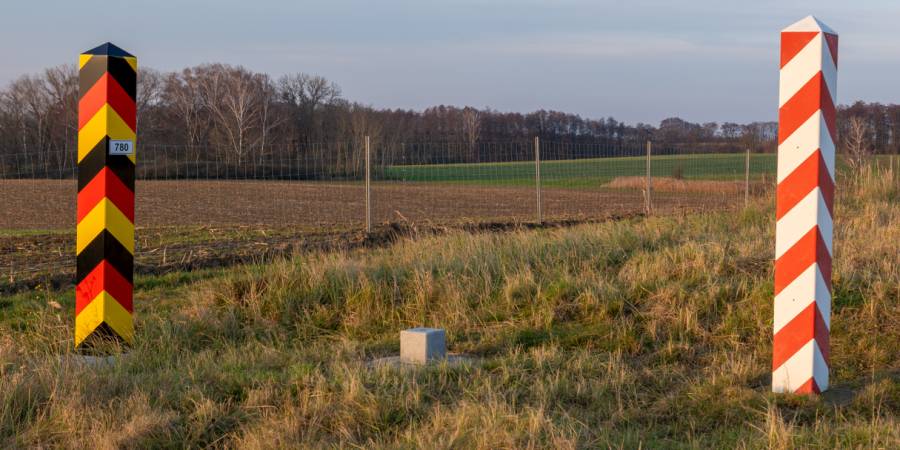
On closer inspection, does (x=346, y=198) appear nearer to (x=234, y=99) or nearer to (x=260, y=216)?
(x=260, y=216)

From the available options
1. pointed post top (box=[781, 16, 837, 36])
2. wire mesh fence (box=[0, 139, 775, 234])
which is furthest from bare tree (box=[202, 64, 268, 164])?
pointed post top (box=[781, 16, 837, 36])

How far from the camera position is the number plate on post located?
5.43m

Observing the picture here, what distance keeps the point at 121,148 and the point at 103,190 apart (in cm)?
29

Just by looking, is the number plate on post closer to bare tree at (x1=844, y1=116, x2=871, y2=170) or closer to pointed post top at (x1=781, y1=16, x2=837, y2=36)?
pointed post top at (x1=781, y1=16, x2=837, y2=36)

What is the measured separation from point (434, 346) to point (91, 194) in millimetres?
2425

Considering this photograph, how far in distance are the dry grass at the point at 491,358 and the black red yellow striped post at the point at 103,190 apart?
306mm

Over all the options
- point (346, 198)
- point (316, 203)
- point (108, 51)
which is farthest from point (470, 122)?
point (108, 51)

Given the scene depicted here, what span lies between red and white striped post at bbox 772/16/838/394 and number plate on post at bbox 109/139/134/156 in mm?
3942

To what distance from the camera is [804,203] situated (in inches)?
165

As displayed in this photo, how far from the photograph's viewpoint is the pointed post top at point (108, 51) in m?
5.45

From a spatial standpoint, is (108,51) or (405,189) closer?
(108,51)

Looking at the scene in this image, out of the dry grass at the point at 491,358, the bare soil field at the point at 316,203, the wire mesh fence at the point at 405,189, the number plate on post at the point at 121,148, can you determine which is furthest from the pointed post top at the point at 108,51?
the wire mesh fence at the point at 405,189

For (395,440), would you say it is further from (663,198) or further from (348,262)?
(663,198)

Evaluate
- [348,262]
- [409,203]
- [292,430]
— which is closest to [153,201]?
[409,203]
